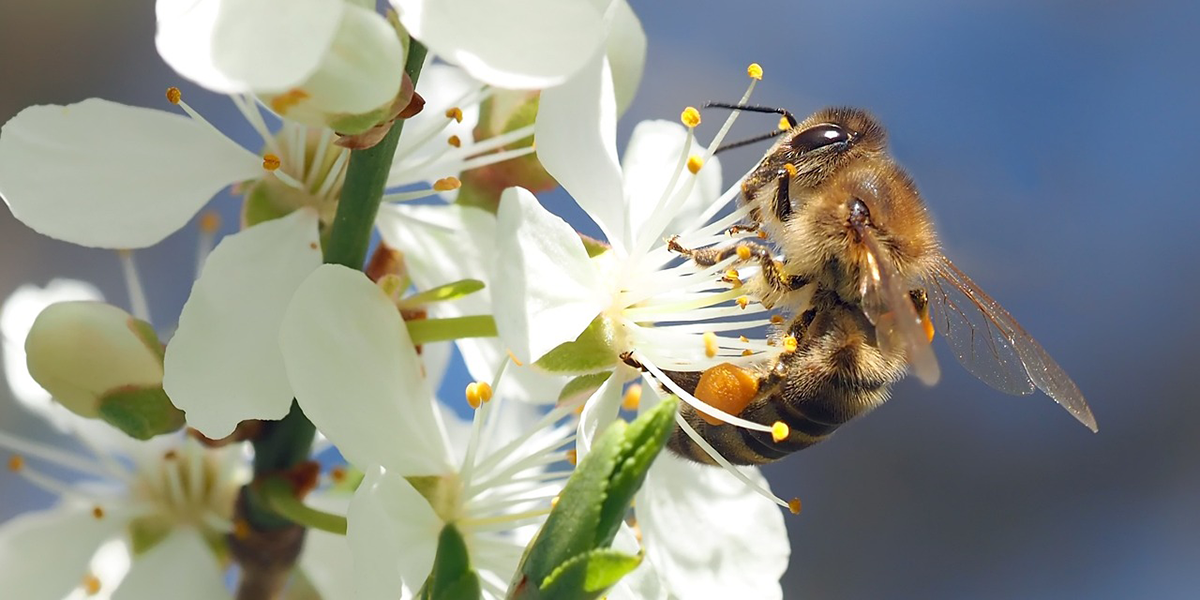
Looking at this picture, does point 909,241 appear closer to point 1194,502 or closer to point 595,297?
point 595,297

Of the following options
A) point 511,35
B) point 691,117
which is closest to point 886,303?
point 691,117

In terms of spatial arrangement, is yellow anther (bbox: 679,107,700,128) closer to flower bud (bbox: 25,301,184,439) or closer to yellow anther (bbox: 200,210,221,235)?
flower bud (bbox: 25,301,184,439)

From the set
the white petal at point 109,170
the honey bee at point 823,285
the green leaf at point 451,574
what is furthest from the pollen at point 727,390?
the white petal at point 109,170

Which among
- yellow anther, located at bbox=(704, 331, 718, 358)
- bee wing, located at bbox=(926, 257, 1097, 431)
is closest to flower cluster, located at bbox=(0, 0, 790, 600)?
yellow anther, located at bbox=(704, 331, 718, 358)

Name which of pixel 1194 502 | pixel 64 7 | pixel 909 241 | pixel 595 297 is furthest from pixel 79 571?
pixel 1194 502

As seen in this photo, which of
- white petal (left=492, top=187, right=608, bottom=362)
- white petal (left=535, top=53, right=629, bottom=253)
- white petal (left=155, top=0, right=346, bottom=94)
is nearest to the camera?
white petal (left=155, top=0, right=346, bottom=94)

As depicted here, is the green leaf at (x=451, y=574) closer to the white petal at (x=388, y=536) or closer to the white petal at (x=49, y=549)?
the white petal at (x=388, y=536)

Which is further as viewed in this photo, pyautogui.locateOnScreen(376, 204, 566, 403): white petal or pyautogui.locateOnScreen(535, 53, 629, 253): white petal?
pyautogui.locateOnScreen(376, 204, 566, 403): white petal
